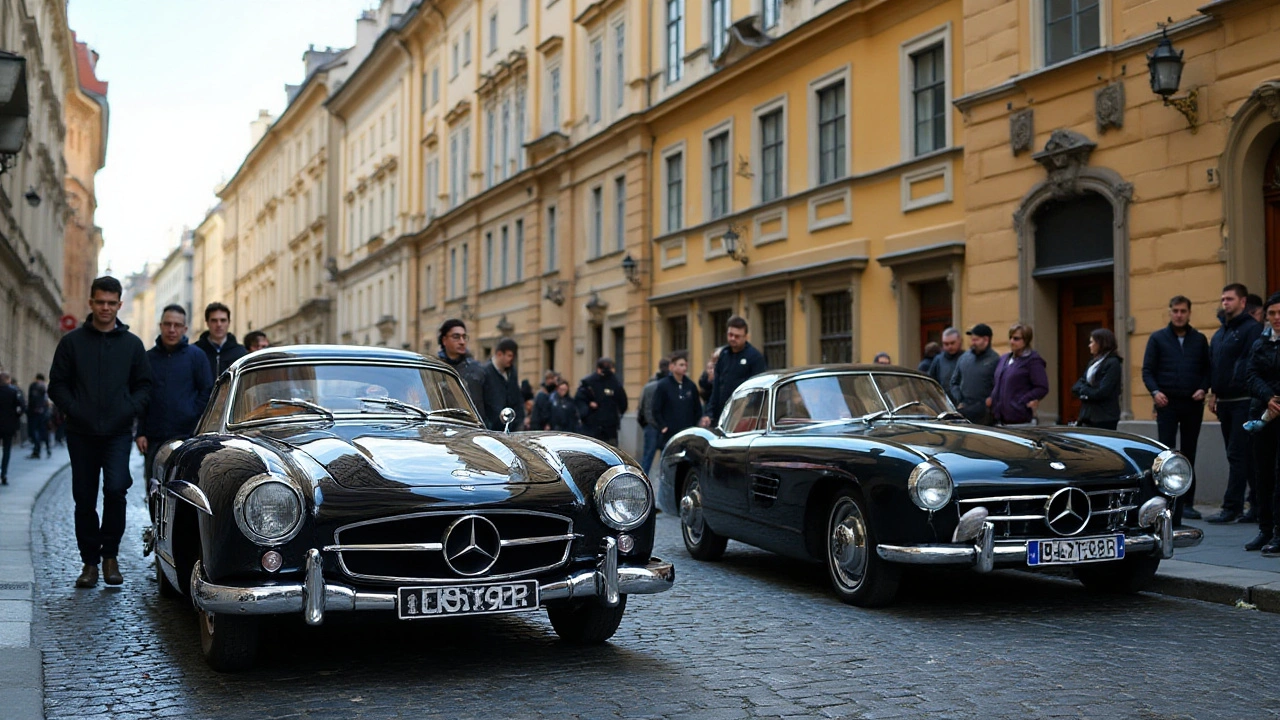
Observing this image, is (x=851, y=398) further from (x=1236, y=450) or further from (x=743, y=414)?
(x=1236, y=450)

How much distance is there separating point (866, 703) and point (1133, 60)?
11065mm

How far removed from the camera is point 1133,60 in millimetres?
14141

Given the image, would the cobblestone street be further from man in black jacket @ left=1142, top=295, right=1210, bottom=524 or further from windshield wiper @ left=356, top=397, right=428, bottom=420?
man in black jacket @ left=1142, top=295, right=1210, bottom=524

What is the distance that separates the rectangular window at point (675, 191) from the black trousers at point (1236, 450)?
16.0 metres

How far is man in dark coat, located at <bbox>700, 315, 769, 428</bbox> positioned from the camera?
42.0ft

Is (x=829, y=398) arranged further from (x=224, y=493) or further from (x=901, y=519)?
(x=224, y=493)

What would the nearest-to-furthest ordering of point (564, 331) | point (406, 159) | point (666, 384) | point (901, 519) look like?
point (901, 519) → point (666, 384) → point (564, 331) → point (406, 159)

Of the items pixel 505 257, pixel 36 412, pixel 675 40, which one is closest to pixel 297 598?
pixel 675 40

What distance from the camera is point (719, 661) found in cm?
588

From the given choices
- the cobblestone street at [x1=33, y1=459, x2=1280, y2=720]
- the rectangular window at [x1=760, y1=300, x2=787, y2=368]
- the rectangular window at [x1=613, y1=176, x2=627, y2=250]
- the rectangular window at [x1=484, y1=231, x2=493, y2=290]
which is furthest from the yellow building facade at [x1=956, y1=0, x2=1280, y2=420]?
the rectangular window at [x1=484, y1=231, x2=493, y2=290]

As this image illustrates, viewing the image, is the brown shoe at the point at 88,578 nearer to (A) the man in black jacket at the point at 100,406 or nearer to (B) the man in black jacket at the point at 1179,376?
(A) the man in black jacket at the point at 100,406

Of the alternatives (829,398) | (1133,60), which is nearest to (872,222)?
(1133,60)

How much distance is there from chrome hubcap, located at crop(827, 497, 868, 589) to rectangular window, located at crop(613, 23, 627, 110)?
73.0 ft

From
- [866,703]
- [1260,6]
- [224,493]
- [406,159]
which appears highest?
[406,159]
